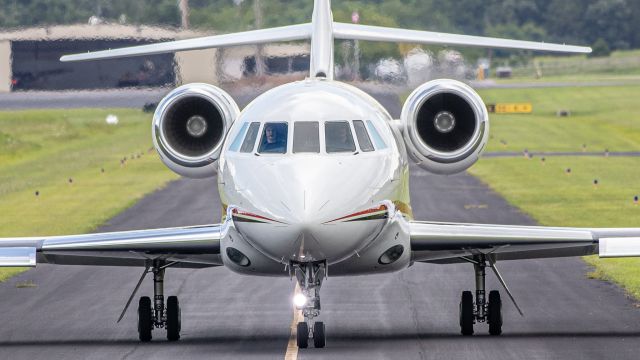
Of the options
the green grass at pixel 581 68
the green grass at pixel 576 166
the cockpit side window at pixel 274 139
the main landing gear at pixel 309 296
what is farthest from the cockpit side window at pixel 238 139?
the green grass at pixel 581 68

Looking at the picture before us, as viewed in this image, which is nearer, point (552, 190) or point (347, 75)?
point (347, 75)

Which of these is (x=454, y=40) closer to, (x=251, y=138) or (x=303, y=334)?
(x=251, y=138)

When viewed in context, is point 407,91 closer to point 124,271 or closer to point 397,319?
point 124,271

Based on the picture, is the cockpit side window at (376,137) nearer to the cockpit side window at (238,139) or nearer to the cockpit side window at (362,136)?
the cockpit side window at (362,136)

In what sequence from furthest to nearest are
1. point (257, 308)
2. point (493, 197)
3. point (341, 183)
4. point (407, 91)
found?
point (493, 197) < point (407, 91) < point (257, 308) < point (341, 183)

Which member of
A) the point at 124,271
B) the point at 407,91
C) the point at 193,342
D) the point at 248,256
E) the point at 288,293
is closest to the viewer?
the point at 248,256

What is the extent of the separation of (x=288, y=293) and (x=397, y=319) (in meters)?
3.68

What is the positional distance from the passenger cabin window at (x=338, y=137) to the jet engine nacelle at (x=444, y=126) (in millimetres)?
2371

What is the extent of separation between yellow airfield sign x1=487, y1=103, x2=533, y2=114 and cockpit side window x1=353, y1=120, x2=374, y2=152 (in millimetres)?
62658

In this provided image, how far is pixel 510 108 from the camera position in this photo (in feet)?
269

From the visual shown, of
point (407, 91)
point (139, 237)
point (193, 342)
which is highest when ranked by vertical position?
point (407, 91)

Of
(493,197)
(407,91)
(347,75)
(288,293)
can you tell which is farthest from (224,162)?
(493,197)

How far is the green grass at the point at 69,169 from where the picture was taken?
1538 inches

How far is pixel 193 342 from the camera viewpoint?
20062mm
